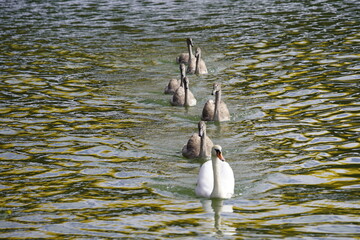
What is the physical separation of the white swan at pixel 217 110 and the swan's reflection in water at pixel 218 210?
4.97 m

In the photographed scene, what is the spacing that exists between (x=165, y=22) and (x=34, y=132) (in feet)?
50.3

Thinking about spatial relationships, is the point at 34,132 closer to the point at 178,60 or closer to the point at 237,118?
the point at 237,118

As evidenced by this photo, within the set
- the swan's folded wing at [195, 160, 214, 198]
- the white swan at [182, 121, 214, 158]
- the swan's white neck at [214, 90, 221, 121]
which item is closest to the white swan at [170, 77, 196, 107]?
the swan's white neck at [214, 90, 221, 121]

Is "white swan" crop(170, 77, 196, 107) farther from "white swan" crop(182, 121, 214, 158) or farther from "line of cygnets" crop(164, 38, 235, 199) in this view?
"white swan" crop(182, 121, 214, 158)

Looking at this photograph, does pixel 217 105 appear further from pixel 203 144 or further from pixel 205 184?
pixel 205 184

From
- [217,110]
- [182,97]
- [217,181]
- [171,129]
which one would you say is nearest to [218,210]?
[217,181]

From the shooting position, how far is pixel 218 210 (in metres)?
11.3

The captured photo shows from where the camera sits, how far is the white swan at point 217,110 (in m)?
16.5

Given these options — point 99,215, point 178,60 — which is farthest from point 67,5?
point 99,215

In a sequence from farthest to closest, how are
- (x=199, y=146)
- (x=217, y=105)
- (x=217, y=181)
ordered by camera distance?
(x=217, y=105) < (x=199, y=146) < (x=217, y=181)

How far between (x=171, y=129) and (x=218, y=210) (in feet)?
16.1

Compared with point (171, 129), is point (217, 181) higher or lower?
higher

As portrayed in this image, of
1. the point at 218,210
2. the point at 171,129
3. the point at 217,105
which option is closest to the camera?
the point at 218,210

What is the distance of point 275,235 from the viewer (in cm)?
998
